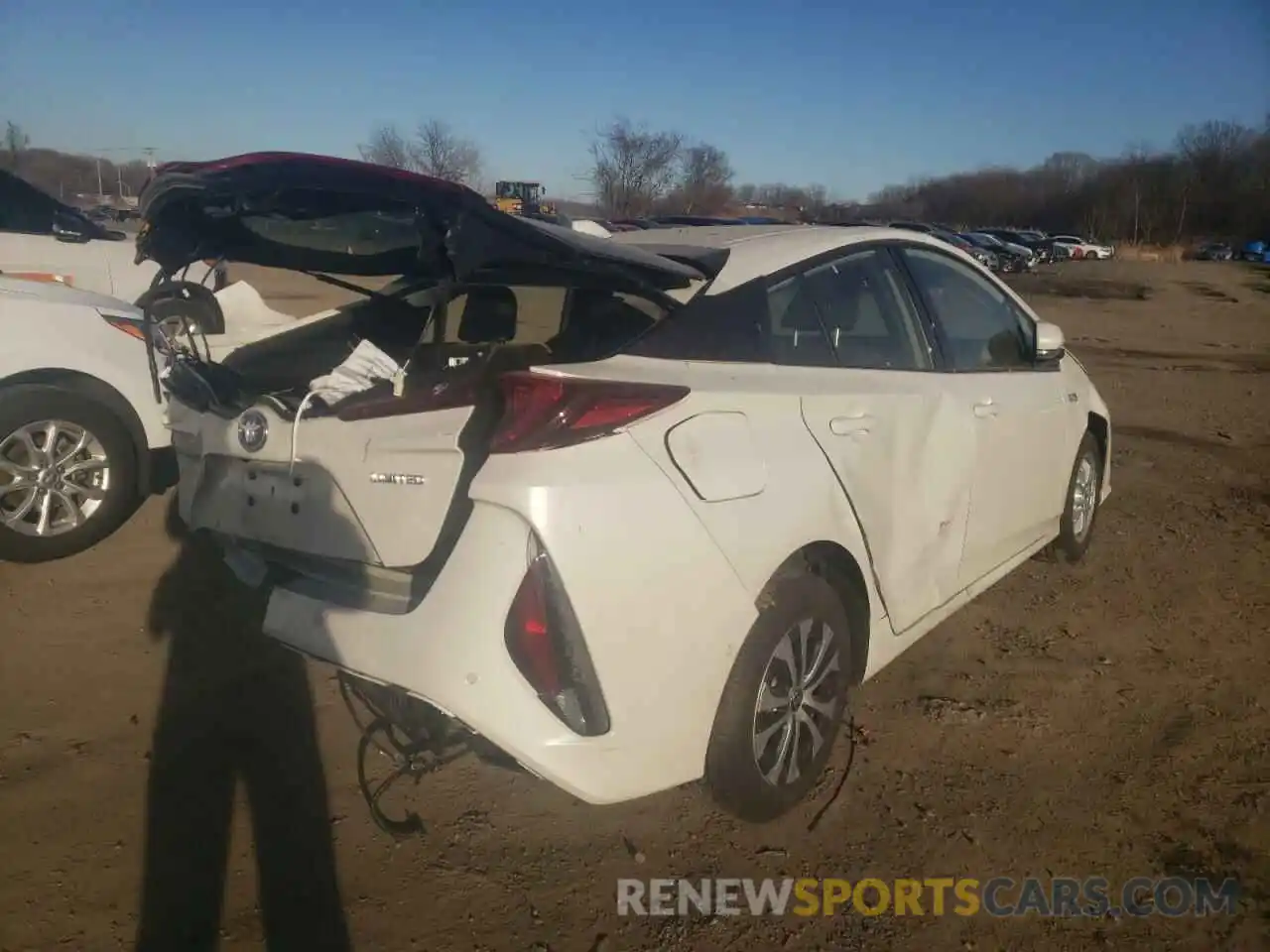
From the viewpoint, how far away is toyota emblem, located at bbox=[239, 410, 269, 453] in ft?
8.80

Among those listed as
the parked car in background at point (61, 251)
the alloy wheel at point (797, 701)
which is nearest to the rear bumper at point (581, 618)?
the alloy wheel at point (797, 701)

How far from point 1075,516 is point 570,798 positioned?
316cm

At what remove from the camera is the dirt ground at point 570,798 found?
246 centimetres

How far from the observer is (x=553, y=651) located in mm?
2211

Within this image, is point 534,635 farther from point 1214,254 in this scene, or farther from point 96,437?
point 1214,254

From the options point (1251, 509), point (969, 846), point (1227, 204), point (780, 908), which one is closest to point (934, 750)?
point (969, 846)

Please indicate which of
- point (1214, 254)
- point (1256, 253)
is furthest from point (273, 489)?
point (1256, 253)

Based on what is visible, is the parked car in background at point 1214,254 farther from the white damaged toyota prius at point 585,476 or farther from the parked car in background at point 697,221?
the white damaged toyota prius at point 585,476

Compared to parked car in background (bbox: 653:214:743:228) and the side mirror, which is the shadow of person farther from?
the side mirror

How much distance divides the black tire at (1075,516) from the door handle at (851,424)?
2093 millimetres

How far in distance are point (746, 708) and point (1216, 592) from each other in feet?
11.0

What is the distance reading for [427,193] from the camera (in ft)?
7.68

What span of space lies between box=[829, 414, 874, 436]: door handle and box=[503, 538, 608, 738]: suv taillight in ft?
3.52

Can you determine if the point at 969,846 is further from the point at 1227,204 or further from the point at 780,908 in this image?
the point at 1227,204
